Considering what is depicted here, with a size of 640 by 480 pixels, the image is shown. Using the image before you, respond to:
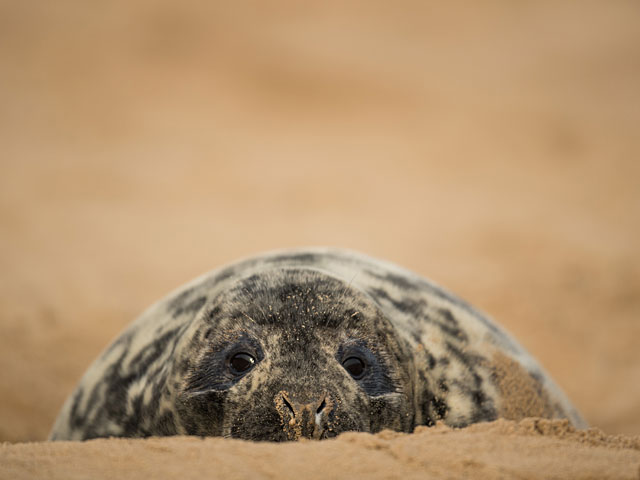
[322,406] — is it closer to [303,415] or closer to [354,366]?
[303,415]

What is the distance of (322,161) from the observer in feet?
30.0

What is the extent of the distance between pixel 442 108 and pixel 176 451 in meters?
9.33

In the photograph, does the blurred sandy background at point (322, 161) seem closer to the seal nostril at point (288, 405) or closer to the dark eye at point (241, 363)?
the dark eye at point (241, 363)

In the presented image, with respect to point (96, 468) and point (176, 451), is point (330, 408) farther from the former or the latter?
point (96, 468)

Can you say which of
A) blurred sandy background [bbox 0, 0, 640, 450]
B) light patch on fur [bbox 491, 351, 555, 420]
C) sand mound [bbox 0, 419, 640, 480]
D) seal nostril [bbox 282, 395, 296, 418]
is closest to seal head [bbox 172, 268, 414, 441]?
seal nostril [bbox 282, 395, 296, 418]

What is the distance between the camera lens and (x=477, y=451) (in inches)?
66.4

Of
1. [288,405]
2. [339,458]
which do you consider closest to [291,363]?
[288,405]

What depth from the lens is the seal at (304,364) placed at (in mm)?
2133

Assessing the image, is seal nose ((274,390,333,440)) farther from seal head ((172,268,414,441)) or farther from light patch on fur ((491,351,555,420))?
light patch on fur ((491,351,555,420))

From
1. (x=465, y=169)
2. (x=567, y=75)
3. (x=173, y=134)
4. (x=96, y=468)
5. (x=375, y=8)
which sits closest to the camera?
(x=96, y=468)

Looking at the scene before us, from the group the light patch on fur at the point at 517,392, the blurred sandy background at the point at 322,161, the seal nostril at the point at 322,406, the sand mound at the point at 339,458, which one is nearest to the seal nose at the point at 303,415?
the seal nostril at the point at 322,406

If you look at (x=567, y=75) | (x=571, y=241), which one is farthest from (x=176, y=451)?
(x=567, y=75)

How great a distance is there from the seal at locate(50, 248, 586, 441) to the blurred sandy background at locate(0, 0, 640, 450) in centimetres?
149

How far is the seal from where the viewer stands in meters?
2.13
